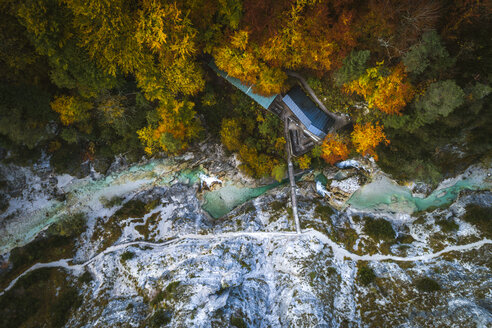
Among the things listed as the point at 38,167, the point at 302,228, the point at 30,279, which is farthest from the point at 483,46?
the point at 30,279

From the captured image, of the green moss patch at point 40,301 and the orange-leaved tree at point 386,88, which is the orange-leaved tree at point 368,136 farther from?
the green moss patch at point 40,301

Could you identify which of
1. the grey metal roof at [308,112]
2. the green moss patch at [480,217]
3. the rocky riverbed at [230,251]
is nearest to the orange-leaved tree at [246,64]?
the grey metal roof at [308,112]

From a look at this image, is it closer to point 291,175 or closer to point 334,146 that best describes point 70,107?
point 291,175

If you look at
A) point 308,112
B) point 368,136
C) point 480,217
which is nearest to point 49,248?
point 308,112

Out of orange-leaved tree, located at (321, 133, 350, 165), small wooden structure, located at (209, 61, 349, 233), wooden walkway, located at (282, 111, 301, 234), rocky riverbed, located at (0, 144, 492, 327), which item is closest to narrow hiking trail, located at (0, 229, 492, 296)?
rocky riverbed, located at (0, 144, 492, 327)

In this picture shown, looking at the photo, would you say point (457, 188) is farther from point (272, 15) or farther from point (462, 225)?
point (272, 15)

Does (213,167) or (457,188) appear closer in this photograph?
(457,188)

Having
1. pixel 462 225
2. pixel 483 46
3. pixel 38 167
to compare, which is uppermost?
pixel 38 167
